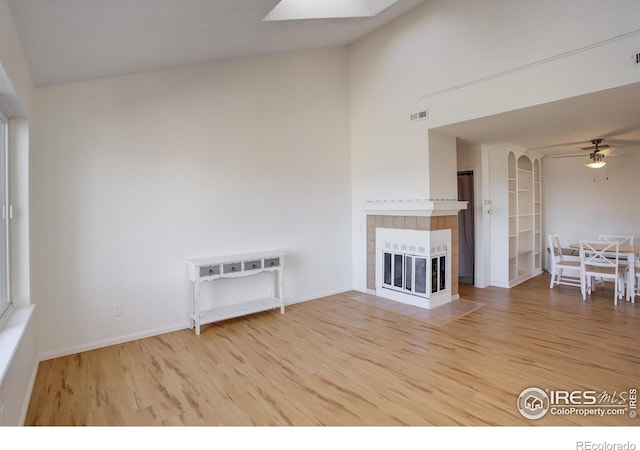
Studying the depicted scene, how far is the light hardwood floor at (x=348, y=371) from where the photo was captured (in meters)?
2.22

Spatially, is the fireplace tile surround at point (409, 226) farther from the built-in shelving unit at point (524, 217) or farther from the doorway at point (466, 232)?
the built-in shelving unit at point (524, 217)

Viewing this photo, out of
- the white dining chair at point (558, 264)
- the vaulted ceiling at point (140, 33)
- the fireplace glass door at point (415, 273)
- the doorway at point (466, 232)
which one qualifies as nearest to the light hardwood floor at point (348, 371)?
the fireplace glass door at point (415, 273)

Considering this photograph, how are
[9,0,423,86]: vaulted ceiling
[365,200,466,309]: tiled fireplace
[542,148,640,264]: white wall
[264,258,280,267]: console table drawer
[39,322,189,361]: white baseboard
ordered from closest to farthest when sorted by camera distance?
[9,0,423,86]: vaulted ceiling → [39,322,189,361]: white baseboard → [264,258,280,267]: console table drawer → [365,200,466,309]: tiled fireplace → [542,148,640,264]: white wall

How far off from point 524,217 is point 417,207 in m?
2.98

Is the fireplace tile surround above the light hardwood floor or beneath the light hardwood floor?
above

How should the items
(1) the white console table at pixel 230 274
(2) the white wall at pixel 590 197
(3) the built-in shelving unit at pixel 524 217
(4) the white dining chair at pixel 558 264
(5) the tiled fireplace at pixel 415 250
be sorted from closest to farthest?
1. (1) the white console table at pixel 230 274
2. (5) the tiled fireplace at pixel 415 250
3. (4) the white dining chair at pixel 558 264
4. (3) the built-in shelving unit at pixel 524 217
5. (2) the white wall at pixel 590 197

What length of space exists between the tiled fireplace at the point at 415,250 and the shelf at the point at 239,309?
171 cm

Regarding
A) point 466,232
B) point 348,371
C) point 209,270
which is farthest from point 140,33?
point 466,232

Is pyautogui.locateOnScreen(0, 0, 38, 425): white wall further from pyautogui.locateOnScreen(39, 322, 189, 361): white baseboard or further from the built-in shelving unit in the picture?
the built-in shelving unit

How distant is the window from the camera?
243cm

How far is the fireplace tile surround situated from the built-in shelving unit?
147cm

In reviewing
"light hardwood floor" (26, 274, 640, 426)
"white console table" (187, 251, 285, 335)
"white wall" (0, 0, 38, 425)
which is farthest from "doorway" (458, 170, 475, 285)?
"white wall" (0, 0, 38, 425)

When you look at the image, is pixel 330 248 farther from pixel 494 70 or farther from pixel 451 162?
pixel 494 70

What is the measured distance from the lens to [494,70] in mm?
3596
